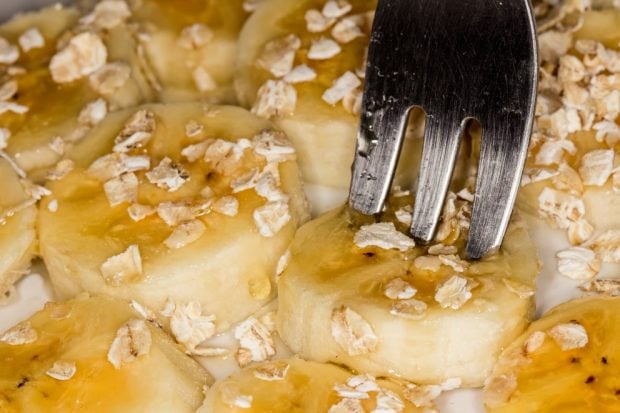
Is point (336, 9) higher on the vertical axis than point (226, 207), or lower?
higher

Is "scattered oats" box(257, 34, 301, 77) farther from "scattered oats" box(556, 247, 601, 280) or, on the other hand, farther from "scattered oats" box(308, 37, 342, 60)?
"scattered oats" box(556, 247, 601, 280)

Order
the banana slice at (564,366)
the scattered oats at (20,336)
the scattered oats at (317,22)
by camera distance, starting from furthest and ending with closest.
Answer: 1. the scattered oats at (317,22)
2. the scattered oats at (20,336)
3. the banana slice at (564,366)

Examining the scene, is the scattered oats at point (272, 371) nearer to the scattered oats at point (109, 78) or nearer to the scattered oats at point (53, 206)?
the scattered oats at point (53, 206)

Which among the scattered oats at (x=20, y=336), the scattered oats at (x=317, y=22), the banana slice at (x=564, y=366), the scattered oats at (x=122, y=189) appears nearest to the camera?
the banana slice at (x=564, y=366)

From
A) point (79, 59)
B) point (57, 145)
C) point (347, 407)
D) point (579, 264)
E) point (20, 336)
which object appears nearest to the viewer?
point (347, 407)

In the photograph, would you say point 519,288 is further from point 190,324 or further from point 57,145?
point 57,145

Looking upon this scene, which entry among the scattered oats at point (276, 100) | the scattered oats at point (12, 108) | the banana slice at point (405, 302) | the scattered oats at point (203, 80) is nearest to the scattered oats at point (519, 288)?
the banana slice at point (405, 302)

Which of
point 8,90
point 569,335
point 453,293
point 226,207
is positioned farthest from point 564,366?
point 8,90
